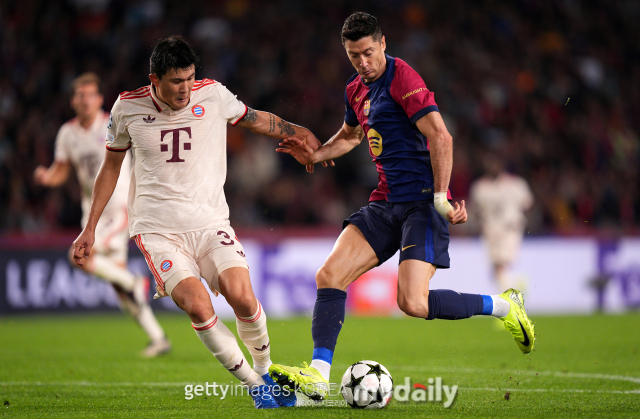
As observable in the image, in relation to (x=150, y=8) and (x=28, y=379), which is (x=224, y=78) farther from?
(x=28, y=379)

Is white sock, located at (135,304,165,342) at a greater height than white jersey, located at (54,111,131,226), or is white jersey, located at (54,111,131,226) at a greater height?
white jersey, located at (54,111,131,226)

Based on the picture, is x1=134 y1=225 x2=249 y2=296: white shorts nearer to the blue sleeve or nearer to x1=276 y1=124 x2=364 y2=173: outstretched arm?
x1=276 y1=124 x2=364 y2=173: outstretched arm

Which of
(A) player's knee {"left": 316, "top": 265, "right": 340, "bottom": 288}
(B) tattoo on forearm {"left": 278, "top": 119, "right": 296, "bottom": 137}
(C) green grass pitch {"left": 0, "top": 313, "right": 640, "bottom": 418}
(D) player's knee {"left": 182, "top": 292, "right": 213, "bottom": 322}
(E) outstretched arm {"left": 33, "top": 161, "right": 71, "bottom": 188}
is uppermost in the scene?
(B) tattoo on forearm {"left": 278, "top": 119, "right": 296, "bottom": 137}

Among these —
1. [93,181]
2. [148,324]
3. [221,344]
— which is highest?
[93,181]

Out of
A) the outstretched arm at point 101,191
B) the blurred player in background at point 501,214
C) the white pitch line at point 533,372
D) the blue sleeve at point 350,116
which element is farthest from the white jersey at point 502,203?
the outstretched arm at point 101,191

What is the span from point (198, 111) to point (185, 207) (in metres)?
0.64

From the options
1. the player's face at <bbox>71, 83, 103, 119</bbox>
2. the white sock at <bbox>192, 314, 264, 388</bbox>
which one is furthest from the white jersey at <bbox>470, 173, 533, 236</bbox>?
the white sock at <bbox>192, 314, 264, 388</bbox>

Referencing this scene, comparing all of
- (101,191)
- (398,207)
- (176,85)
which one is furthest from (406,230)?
(101,191)

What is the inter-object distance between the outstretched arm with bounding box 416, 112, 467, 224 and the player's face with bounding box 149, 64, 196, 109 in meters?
1.49

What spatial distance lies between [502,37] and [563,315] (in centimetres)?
780

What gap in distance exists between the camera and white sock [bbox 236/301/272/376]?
4.84 metres

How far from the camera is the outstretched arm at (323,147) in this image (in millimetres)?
5500

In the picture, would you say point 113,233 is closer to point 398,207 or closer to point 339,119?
point 398,207

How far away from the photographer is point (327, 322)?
16.5ft
